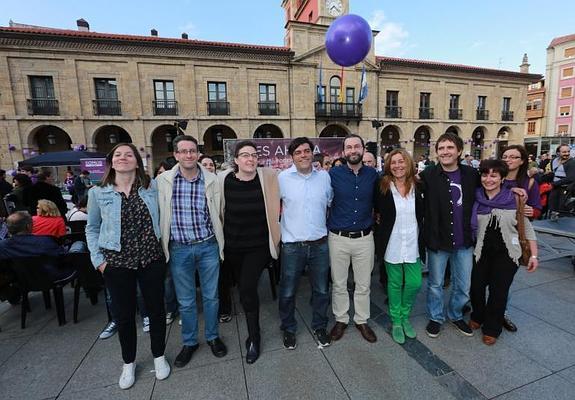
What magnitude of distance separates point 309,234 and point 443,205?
4.26 feet

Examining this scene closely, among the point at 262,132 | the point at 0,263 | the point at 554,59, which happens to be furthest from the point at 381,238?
the point at 554,59

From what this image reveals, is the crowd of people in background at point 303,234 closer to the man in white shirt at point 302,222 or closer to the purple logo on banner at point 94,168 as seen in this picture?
the man in white shirt at point 302,222

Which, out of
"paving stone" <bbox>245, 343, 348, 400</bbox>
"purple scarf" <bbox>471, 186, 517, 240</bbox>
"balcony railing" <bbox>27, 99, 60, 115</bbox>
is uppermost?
"balcony railing" <bbox>27, 99, 60, 115</bbox>

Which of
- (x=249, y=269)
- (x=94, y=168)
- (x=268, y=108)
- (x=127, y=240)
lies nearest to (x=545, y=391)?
(x=249, y=269)

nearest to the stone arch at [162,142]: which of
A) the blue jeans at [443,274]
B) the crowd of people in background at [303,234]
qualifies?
the crowd of people in background at [303,234]

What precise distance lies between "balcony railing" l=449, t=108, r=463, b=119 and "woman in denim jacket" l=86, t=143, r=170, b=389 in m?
26.7

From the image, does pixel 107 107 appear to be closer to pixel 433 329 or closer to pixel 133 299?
Answer: pixel 133 299

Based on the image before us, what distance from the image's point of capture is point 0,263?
125 inches

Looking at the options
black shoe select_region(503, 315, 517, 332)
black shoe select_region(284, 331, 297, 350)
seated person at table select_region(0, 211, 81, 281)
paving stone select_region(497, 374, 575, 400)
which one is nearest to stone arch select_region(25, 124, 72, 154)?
seated person at table select_region(0, 211, 81, 281)

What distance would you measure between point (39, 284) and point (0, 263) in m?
0.58

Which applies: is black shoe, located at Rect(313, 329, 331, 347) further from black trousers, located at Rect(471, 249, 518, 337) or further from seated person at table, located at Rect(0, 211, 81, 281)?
seated person at table, located at Rect(0, 211, 81, 281)

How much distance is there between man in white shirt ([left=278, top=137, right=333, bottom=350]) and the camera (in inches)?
97.4

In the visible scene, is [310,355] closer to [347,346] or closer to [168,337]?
[347,346]

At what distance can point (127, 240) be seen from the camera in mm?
2096
